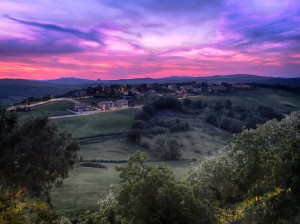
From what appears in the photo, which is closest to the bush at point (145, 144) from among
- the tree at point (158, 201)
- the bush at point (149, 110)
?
the bush at point (149, 110)

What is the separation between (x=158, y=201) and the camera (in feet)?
74.1

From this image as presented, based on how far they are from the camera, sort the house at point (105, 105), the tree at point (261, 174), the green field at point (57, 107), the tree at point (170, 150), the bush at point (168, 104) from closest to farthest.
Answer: the tree at point (261, 174) < the tree at point (170, 150) < the green field at point (57, 107) < the bush at point (168, 104) < the house at point (105, 105)

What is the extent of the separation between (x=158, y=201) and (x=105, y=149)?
71.0 m

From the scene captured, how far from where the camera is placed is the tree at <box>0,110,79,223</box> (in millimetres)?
25719

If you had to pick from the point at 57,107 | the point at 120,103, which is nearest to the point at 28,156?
the point at 57,107

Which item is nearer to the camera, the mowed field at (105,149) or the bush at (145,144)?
the mowed field at (105,149)

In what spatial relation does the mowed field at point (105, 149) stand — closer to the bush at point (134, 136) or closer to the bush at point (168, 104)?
the bush at point (134, 136)

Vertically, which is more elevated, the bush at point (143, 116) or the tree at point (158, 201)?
the tree at point (158, 201)

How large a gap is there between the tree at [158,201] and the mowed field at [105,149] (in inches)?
500

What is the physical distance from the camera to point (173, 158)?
300ft

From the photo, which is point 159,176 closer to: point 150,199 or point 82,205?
point 150,199

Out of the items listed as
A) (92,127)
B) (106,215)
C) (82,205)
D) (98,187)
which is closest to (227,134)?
(92,127)

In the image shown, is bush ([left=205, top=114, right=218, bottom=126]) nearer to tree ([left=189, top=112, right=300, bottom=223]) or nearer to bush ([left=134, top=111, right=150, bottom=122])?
bush ([left=134, top=111, right=150, bottom=122])

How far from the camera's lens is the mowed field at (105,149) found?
1898 inches
